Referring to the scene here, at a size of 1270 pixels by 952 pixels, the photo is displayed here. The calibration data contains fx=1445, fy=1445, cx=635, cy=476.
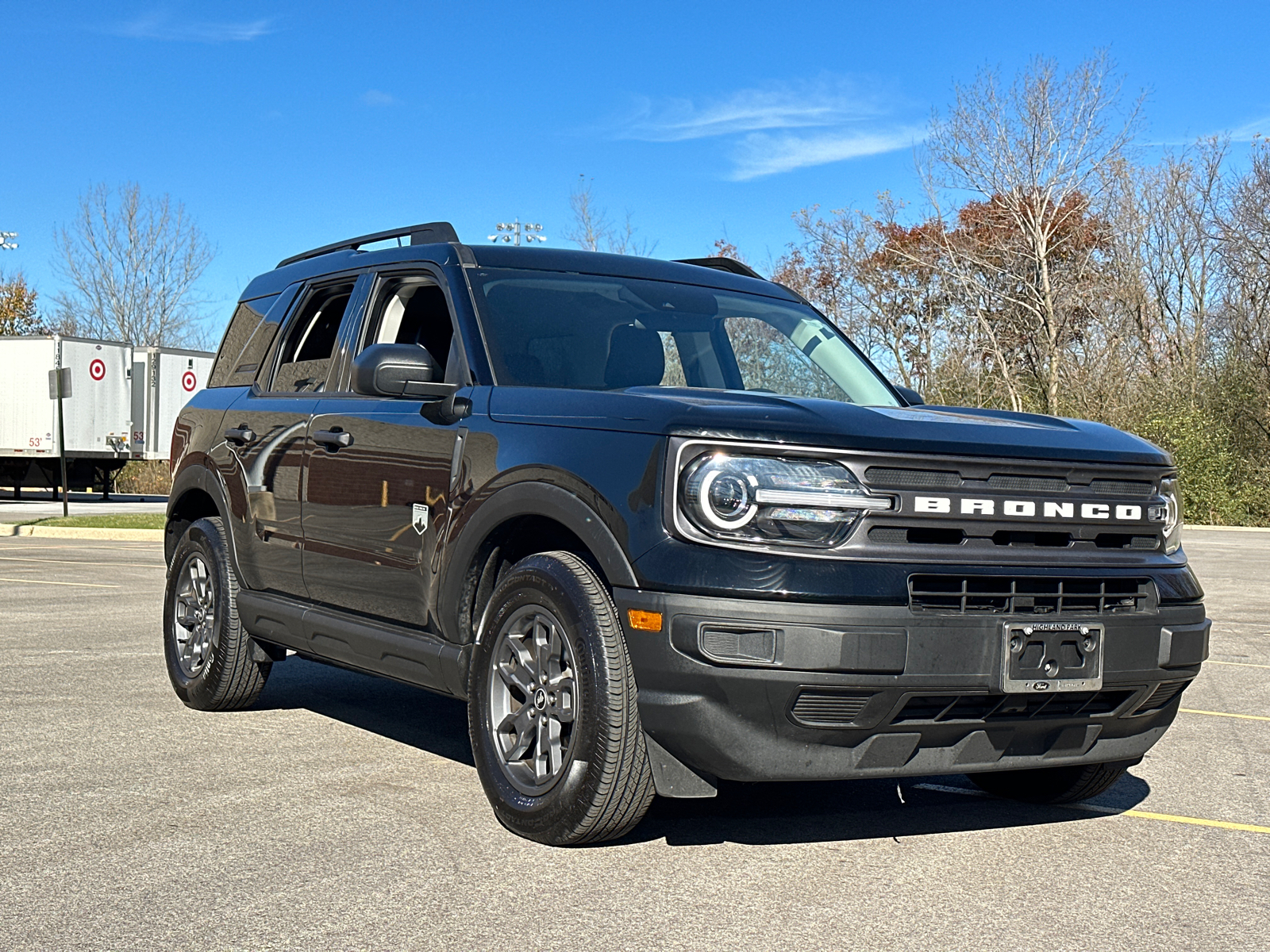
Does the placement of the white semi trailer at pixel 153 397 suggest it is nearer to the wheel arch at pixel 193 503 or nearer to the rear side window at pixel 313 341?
the wheel arch at pixel 193 503

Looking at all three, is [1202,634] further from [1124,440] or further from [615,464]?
[615,464]

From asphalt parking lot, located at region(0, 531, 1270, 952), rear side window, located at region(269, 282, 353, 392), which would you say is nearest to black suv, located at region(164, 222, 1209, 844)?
asphalt parking lot, located at region(0, 531, 1270, 952)

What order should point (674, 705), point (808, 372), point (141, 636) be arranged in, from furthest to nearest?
1. point (141, 636)
2. point (808, 372)
3. point (674, 705)

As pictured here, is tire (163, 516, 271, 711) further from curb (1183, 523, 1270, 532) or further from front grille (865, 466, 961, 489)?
curb (1183, 523, 1270, 532)

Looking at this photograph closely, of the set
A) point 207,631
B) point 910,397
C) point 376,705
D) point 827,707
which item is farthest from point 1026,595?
point 207,631

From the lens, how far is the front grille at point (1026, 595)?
13.2 feet

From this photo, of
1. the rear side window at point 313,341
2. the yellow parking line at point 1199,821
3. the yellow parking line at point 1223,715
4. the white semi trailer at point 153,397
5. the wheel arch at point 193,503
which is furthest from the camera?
the white semi trailer at point 153,397

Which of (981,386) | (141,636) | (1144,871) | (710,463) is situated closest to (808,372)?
(710,463)

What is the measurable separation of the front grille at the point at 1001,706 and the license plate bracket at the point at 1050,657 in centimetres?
5

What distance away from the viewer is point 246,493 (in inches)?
253

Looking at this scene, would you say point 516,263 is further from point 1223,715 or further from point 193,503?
point 1223,715

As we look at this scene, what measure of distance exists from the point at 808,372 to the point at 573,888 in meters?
2.56

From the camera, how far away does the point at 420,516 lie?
5105 millimetres

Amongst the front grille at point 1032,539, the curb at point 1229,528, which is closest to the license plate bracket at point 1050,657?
the front grille at point 1032,539
